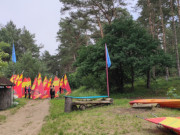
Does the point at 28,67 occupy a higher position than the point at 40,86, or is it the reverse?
the point at 28,67

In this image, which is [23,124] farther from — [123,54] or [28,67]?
[28,67]

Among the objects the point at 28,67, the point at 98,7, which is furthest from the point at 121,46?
the point at 28,67

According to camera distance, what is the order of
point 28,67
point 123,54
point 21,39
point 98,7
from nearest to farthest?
point 123,54, point 98,7, point 28,67, point 21,39

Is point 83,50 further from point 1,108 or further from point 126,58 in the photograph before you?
point 1,108

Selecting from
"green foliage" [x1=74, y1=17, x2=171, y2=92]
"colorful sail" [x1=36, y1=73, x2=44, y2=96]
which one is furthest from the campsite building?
"green foliage" [x1=74, y1=17, x2=171, y2=92]

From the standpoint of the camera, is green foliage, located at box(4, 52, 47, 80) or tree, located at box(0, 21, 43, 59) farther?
tree, located at box(0, 21, 43, 59)

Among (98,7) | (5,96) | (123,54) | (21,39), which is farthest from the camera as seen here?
(21,39)

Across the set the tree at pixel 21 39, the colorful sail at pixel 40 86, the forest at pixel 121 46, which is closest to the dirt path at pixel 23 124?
the forest at pixel 121 46

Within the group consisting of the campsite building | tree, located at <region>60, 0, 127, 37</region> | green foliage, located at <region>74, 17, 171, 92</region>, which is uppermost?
tree, located at <region>60, 0, 127, 37</region>

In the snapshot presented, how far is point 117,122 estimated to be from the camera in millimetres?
5789

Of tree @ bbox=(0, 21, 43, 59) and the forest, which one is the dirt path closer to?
the forest

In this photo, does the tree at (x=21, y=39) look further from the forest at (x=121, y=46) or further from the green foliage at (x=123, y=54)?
the green foliage at (x=123, y=54)

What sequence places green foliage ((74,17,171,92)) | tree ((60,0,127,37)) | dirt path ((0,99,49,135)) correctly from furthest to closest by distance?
tree ((60,0,127,37))
green foliage ((74,17,171,92))
dirt path ((0,99,49,135))

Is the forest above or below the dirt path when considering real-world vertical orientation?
above
